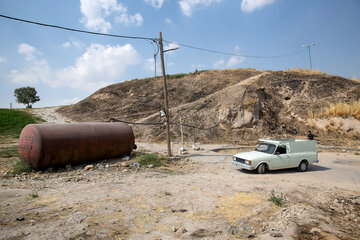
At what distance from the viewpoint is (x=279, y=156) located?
10.8 m

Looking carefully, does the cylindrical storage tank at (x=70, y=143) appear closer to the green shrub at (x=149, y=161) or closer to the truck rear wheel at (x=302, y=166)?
the green shrub at (x=149, y=161)

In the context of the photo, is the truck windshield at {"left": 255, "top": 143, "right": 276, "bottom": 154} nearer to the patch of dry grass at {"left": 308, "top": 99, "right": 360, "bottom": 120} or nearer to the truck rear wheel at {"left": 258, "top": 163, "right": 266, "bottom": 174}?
the truck rear wheel at {"left": 258, "top": 163, "right": 266, "bottom": 174}

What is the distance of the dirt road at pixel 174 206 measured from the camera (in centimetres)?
460

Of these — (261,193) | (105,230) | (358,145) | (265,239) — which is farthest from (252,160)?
(358,145)

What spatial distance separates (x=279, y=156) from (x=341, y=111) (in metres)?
16.6

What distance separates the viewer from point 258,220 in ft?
17.0

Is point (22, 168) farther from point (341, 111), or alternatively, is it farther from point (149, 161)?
point (341, 111)

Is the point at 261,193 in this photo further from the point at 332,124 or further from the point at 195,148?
the point at 332,124

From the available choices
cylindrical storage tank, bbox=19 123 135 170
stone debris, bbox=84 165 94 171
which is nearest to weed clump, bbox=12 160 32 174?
cylindrical storage tank, bbox=19 123 135 170

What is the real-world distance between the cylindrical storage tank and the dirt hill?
29.9ft

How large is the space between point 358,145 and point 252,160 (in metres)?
13.6

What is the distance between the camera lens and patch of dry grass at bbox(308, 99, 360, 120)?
22.4 metres

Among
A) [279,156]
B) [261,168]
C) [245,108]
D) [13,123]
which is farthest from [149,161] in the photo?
[13,123]

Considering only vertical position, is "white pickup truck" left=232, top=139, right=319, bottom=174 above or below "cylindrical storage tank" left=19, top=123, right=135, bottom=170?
below
